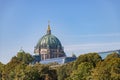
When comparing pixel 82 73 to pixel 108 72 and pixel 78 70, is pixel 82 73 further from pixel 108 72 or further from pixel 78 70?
pixel 108 72

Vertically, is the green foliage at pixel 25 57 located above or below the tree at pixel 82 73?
above

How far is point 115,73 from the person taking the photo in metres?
96.0

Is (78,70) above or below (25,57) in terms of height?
below

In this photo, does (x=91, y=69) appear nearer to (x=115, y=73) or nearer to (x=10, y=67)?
(x=115, y=73)

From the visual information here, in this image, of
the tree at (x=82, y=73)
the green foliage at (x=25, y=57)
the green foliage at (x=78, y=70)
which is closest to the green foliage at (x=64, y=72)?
the green foliage at (x=78, y=70)

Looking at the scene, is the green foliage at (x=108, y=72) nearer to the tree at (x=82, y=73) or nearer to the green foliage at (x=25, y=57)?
the tree at (x=82, y=73)

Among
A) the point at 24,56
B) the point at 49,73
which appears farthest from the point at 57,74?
the point at 24,56

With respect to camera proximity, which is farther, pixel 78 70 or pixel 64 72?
pixel 64 72

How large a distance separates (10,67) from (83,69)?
35.1m

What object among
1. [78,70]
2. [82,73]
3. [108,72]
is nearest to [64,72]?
[78,70]

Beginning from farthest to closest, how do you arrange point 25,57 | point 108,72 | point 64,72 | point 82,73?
1. point 25,57
2. point 64,72
3. point 82,73
4. point 108,72

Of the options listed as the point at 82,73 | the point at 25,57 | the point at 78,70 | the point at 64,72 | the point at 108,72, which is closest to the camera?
the point at 108,72

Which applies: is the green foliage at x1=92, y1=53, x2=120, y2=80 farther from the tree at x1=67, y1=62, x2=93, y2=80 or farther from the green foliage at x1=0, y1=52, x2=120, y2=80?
the tree at x1=67, y1=62, x2=93, y2=80

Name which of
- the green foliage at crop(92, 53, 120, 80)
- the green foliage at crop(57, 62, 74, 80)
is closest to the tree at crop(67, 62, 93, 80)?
the green foliage at crop(92, 53, 120, 80)
